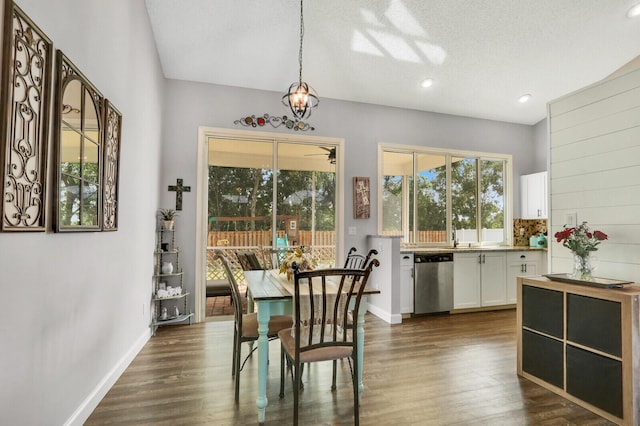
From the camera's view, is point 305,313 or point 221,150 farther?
point 221,150

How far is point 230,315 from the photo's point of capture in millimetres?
4359

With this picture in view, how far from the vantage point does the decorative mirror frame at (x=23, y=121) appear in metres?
1.29

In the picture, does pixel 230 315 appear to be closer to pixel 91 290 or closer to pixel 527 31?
pixel 91 290

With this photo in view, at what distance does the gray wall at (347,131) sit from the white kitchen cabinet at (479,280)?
1.30m

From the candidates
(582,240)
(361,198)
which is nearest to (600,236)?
(582,240)

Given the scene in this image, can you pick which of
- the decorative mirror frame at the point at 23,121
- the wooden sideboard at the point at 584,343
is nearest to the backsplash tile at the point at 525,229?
the wooden sideboard at the point at 584,343

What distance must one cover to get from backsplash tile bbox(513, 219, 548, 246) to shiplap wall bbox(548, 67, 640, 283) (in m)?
2.84

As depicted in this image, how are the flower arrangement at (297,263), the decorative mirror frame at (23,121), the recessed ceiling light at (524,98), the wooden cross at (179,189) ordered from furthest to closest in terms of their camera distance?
the recessed ceiling light at (524,98) < the wooden cross at (179,189) < the flower arrangement at (297,263) < the decorative mirror frame at (23,121)

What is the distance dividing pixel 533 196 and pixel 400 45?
11.5 feet

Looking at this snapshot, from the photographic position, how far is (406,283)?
438cm

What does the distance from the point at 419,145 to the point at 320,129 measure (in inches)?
65.0

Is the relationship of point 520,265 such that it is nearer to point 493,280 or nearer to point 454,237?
point 493,280

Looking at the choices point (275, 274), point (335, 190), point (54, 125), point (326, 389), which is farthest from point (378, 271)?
point (54, 125)

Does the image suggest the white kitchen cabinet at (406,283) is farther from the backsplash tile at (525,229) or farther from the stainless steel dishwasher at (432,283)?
the backsplash tile at (525,229)
